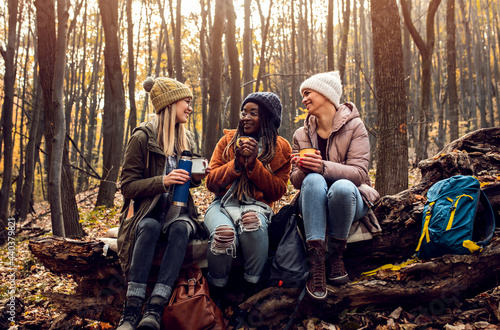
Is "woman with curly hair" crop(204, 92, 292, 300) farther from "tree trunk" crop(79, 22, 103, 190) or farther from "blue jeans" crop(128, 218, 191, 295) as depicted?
"tree trunk" crop(79, 22, 103, 190)

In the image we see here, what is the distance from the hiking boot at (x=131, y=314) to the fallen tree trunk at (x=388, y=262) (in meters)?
0.70

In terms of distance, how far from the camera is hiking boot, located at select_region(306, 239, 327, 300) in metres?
2.55

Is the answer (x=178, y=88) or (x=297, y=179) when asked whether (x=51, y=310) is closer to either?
(x=178, y=88)

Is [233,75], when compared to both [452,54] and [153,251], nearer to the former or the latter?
[452,54]

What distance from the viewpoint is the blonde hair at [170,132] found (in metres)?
3.15

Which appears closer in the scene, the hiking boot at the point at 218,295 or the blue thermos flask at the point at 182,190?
the blue thermos flask at the point at 182,190

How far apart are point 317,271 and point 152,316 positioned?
4.01ft

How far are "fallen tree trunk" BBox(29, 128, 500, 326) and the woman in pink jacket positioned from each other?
250mm

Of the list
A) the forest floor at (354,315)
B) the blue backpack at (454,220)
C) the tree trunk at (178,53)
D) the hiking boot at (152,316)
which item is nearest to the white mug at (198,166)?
the hiking boot at (152,316)

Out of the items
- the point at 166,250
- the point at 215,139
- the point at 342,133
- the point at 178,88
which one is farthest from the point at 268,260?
the point at 215,139

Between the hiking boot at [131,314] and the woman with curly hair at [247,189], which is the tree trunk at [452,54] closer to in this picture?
the woman with curly hair at [247,189]

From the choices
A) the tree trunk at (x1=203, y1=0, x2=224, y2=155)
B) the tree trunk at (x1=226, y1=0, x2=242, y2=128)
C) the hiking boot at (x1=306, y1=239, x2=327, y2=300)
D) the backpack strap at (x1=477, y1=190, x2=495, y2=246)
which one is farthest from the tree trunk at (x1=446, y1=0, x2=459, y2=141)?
the hiking boot at (x1=306, y1=239, x2=327, y2=300)

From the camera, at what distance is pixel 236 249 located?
2820mm

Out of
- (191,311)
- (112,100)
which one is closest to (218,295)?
(191,311)
